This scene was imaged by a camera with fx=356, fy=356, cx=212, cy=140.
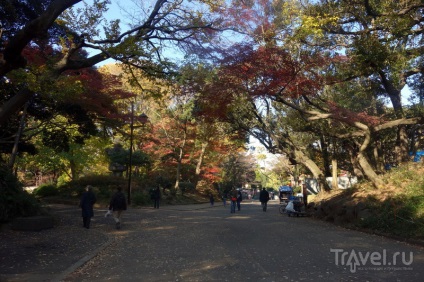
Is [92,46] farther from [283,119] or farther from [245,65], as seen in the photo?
[283,119]

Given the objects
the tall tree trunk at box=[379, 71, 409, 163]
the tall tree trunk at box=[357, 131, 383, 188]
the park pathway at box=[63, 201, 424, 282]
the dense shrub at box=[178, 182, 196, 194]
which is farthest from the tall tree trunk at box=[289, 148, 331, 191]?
the dense shrub at box=[178, 182, 196, 194]

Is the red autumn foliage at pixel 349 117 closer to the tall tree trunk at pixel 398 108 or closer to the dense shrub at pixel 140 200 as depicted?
the tall tree trunk at pixel 398 108

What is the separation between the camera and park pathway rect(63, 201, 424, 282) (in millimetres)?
6441

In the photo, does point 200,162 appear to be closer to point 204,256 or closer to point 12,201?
point 12,201

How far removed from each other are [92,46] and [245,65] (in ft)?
25.5

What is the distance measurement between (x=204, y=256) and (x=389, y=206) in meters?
7.80

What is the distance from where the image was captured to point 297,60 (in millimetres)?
15617

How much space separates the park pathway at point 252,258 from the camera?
6.44m

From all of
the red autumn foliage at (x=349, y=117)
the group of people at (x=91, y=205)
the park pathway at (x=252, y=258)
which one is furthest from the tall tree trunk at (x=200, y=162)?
the park pathway at (x=252, y=258)

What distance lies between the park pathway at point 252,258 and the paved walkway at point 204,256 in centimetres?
2

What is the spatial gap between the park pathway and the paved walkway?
0.7 inches

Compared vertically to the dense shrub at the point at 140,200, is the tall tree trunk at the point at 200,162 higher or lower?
higher

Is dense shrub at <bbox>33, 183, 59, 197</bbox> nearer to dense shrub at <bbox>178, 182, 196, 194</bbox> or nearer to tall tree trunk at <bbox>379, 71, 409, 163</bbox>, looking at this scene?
dense shrub at <bbox>178, 182, 196, 194</bbox>

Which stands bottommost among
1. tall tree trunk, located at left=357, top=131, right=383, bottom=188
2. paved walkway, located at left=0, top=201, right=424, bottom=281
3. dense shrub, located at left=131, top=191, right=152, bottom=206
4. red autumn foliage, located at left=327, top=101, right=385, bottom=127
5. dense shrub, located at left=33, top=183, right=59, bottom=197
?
paved walkway, located at left=0, top=201, right=424, bottom=281
